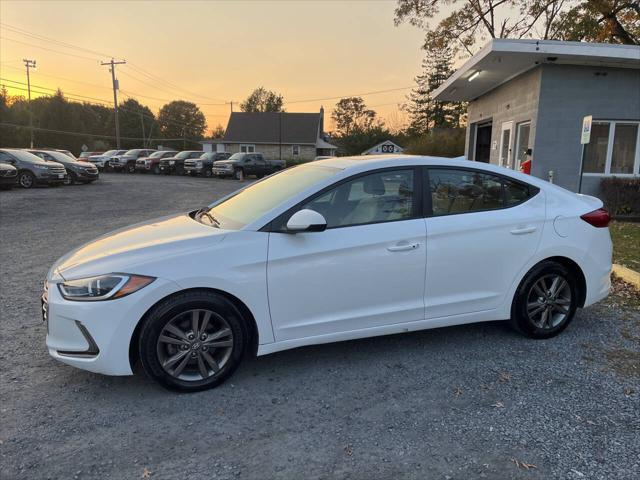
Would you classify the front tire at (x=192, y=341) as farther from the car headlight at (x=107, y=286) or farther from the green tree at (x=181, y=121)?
the green tree at (x=181, y=121)

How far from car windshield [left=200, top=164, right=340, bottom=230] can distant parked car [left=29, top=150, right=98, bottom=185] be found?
2007cm

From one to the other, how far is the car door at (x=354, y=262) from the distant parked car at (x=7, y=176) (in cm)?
1844

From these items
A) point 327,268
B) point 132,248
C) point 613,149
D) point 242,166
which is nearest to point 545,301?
point 327,268

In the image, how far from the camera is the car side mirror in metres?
3.20

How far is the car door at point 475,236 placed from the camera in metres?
3.65

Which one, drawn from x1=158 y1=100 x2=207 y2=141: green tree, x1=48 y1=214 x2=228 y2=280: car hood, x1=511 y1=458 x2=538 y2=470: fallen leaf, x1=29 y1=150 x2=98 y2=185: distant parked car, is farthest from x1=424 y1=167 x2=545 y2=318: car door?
x1=158 y1=100 x2=207 y2=141: green tree

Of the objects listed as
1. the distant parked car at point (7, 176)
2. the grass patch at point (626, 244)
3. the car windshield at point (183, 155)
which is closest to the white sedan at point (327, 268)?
the grass patch at point (626, 244)

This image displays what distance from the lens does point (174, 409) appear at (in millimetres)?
3021

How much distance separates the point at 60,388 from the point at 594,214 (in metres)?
4.53

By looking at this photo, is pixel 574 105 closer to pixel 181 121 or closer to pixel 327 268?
pixel 327 268

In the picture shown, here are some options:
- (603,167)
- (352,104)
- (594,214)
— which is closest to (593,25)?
(603,167)

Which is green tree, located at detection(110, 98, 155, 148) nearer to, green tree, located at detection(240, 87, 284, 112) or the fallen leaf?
green tree, located at detection(240, 87, 284, 112)

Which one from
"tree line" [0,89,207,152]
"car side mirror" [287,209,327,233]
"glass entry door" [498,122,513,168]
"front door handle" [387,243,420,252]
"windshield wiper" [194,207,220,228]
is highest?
"tree line" [0,89,207,152]

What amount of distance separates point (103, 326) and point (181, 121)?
105m
